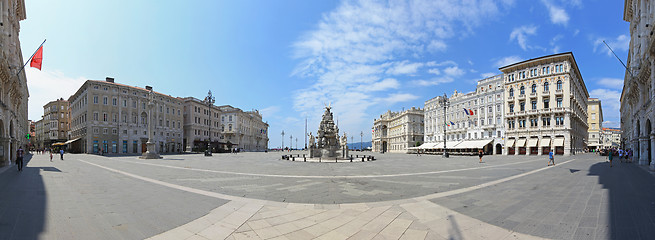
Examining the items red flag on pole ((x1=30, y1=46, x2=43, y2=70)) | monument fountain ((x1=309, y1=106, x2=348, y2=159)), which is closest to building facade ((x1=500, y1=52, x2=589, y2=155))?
monument fountain ((x1=309, y1=106, x2=348, y2=159))

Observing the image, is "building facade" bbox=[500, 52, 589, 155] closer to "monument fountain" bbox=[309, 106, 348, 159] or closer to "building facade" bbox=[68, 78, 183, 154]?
"monument fountain" bbox=[309, 106, 348, 159]

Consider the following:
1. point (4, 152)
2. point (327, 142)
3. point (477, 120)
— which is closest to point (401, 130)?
point (477, 120)

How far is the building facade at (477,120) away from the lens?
170ft

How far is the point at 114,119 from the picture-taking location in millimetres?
53125

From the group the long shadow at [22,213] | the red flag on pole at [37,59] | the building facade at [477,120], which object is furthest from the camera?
the building facade at [477,120]

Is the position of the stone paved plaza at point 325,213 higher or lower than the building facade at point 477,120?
lower

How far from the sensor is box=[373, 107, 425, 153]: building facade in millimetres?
81875

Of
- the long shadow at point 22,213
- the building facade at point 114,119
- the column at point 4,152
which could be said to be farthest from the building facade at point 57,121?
the long shadow at point 22,213

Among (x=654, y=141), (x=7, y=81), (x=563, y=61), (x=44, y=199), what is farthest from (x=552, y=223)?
(x=563, y=61)

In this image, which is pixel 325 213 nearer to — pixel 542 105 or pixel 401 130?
pixel 542 105

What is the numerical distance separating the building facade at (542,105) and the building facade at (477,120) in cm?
182

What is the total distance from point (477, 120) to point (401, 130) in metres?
32.1

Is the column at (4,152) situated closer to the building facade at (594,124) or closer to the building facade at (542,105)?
the building facade at (542,105)

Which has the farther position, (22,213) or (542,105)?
(542,105)
